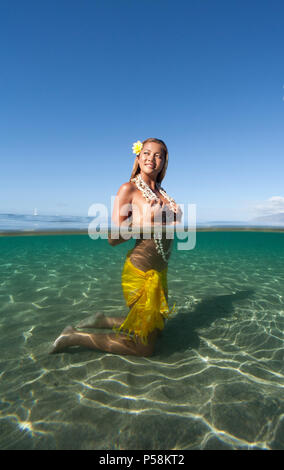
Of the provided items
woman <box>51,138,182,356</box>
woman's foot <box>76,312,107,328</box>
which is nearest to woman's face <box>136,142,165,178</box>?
woman <box>51,138,182,356</box>

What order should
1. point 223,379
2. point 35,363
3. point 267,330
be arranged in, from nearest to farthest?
point 223,379 < point 35,363 < point 267,330

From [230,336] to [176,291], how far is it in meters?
2.45

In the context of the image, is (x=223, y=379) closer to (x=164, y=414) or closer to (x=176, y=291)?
(x=164, y=414)

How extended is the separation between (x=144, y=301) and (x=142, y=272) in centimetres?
37

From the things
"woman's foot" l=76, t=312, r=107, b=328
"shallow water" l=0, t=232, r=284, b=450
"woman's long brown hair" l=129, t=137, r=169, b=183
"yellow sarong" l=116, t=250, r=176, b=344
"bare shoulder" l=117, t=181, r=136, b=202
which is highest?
"woman's long brown hair" l=129, t=137, r=169, b=183

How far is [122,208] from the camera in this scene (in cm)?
286

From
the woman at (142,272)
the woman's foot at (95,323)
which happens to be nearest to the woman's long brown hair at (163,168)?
the woman at (142,272)

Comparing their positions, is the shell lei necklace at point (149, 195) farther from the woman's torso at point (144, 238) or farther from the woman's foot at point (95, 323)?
the woman's foot at point (95, 323)

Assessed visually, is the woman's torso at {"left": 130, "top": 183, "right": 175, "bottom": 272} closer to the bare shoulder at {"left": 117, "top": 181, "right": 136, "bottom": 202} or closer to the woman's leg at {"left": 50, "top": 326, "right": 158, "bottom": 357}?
the bare shoulder at {"left": 117, "top": 181, "right": 136, "bottom": 202}

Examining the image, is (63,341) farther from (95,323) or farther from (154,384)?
(154,384)

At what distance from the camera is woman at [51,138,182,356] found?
2.74 meters

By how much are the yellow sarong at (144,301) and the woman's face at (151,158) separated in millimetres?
1377

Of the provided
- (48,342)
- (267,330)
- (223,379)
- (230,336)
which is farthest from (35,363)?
(267,330)

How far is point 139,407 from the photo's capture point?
213 centimetres
